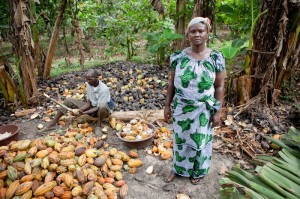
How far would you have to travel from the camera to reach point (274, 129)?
3.11 meters

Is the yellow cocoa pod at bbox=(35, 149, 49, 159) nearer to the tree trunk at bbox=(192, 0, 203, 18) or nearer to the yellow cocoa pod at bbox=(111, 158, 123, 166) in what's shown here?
the yellow cocoa pod at bbox=(111, 158, 123, 166)

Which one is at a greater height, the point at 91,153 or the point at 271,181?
the point at 271,181

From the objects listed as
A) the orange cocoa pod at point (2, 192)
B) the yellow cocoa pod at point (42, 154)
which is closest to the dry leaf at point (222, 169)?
the yellow cocoa pod at point (42, 154)

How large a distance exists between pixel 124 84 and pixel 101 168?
2.25 metres

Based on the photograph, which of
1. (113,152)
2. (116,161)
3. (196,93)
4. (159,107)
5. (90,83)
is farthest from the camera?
(159,107)

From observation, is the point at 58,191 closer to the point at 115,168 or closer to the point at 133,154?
the point at 115,168

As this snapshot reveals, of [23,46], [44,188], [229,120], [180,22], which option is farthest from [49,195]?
[180,22]

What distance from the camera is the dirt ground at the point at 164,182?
239 cm

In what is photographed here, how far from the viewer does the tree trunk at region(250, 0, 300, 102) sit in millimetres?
3143

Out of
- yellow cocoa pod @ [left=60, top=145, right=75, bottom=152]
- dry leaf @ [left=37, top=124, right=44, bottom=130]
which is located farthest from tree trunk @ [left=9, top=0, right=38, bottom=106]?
yellow cocoa pod @ [left=60, top=145, right=75, bottom=152]

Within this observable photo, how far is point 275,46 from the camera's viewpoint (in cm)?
332

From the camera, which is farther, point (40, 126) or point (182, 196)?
point (40, 126)

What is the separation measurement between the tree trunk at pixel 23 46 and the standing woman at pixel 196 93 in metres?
2.54

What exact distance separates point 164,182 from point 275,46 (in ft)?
7.50
